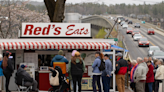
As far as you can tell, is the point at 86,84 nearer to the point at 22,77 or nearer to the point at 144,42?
the point at 22,77

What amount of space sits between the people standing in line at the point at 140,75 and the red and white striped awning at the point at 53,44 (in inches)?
65.9

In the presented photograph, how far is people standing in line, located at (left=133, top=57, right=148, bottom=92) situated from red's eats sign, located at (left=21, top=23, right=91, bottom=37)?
3.05 meters

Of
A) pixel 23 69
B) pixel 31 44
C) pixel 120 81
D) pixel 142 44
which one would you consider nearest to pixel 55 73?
pixel 23 69

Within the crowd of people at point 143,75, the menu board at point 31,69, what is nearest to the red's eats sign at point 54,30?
the menu board at point 31,69

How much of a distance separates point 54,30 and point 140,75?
4.34 meters

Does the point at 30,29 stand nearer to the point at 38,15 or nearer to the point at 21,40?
the point at 21,40

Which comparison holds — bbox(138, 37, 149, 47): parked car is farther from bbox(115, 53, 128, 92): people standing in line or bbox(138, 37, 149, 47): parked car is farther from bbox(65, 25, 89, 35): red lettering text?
bbox(115, 53, 128, 92): people standing in line

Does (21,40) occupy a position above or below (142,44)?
above

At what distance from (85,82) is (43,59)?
218 cm

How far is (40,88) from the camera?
10492 mm

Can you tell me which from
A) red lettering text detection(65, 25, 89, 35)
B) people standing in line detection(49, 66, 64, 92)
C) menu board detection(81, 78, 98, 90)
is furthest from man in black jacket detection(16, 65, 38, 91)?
red lettering text detection(65, 25, 89, 35)

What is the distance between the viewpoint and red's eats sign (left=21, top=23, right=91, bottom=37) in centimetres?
1099

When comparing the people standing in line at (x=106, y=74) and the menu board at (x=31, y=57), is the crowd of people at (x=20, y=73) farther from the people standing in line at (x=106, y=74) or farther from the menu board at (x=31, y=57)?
the people standing in line at (x=106, y=74)

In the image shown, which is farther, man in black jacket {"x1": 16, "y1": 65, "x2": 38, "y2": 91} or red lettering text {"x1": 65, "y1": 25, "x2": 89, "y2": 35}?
red lettering text {"x1": 65, "y1": 25, "x2": 89, "y2": 35}
